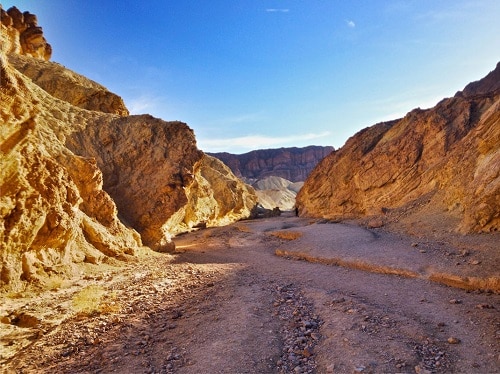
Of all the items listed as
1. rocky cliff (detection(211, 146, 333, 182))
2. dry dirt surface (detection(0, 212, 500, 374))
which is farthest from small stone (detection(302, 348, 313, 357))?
rocky cliff (detection(211, 146, 333, 182))

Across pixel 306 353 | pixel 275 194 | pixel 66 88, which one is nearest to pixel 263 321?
pixel 306 353

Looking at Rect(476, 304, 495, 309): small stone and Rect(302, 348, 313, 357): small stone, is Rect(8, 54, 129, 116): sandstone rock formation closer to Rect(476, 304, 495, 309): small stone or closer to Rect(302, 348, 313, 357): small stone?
Rect(302, 348, 313, 357): small stone

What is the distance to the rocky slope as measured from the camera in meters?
12.9

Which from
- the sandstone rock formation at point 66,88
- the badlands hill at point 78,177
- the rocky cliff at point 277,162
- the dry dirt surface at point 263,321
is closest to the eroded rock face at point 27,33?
the badlands hill at point 78,177

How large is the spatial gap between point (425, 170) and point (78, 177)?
22.1 metres

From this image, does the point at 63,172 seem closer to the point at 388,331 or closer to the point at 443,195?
the point at 388,331

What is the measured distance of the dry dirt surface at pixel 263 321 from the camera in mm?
4656

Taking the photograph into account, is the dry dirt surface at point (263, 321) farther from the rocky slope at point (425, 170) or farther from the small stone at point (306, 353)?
the rocky slope at point (425, 170)

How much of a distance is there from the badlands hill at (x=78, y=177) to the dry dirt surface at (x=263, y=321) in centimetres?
120

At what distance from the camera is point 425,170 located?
21.3m

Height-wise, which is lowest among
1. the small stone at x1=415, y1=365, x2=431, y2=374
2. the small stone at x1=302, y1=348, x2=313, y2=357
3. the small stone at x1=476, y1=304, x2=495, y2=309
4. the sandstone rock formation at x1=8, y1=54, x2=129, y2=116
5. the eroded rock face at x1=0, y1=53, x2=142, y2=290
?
the small stone at x1=476, y1=304, x2=495, y2=309

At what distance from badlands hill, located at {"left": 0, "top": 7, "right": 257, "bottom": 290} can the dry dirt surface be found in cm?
120

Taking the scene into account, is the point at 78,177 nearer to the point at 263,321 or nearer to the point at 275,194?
the point at 263,321

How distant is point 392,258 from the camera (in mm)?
11141
